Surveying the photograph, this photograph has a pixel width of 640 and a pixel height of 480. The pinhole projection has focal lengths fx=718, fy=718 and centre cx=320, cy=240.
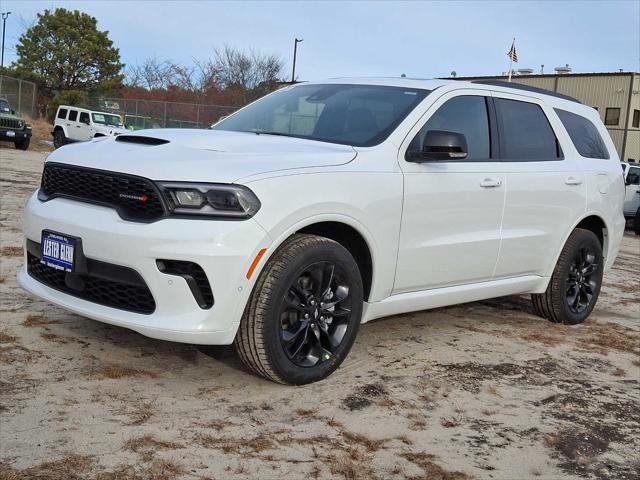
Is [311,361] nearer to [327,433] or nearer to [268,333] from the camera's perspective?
[268,333]

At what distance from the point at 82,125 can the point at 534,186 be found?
2598 cm

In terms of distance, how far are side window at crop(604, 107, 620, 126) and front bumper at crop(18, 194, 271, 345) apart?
128ft

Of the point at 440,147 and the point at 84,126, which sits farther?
the point at 84,126

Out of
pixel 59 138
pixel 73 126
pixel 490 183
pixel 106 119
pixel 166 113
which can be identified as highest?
pixel 166 113

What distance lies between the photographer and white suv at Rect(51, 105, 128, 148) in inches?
1109

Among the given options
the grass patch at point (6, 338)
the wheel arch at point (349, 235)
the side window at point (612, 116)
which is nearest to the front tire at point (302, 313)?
the wheel arch at point (349, 235)

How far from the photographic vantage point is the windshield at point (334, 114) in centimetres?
436

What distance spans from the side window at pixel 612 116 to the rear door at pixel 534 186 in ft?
119

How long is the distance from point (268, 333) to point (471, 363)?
1.58m

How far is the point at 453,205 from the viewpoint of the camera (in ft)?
14.7

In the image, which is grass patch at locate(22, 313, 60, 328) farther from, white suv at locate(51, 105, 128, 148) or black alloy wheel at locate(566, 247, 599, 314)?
white suv at locate(51, 105, 128, 148)

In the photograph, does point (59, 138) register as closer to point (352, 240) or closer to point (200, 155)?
point (352, 240)

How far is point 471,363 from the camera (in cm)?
450

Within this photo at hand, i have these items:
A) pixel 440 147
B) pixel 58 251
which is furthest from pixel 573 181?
pixel 58 251
